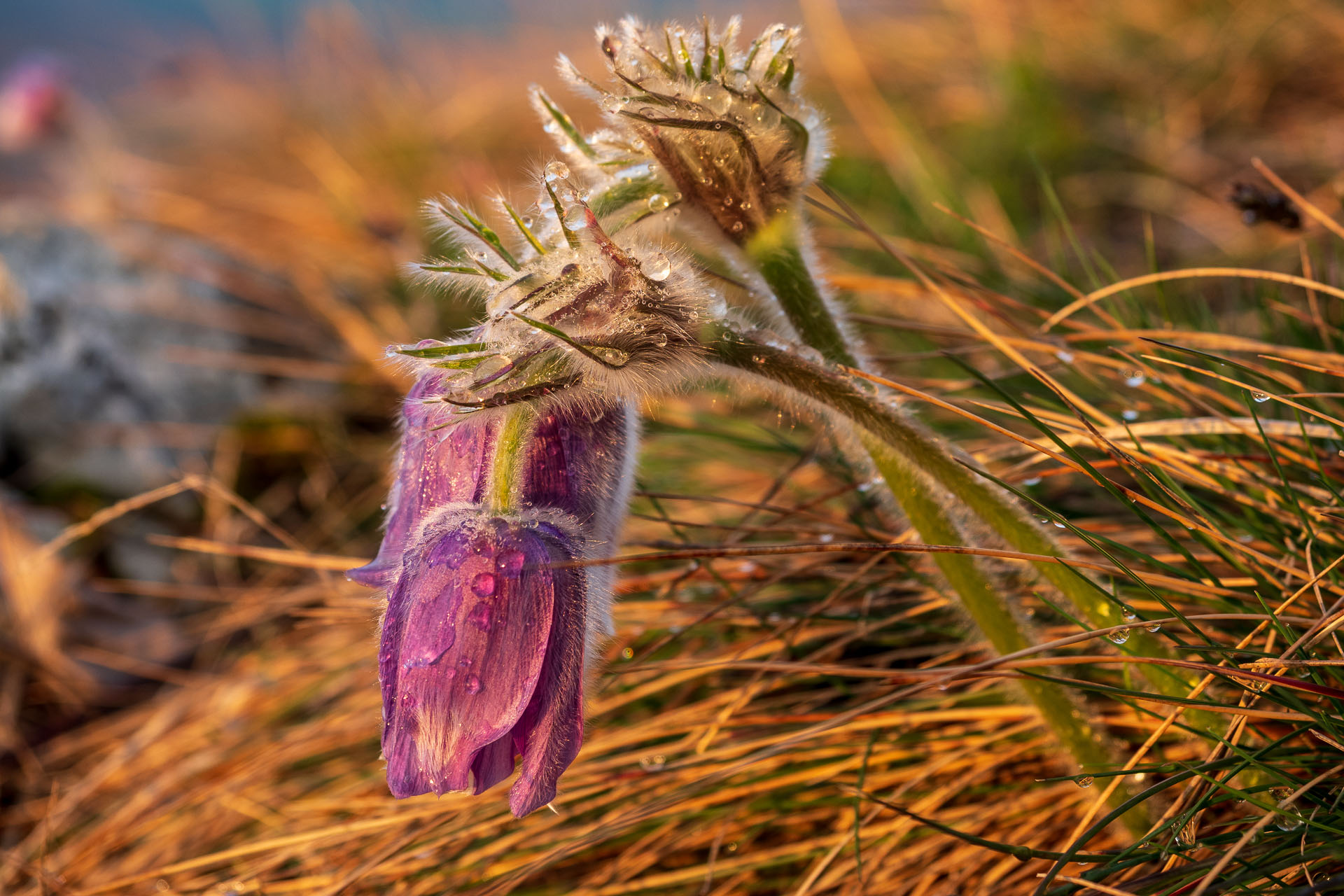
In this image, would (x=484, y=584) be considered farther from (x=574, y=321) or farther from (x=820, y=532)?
(x=820, y=532)

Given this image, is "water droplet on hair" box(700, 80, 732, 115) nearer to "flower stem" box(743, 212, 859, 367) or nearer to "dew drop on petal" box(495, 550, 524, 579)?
"flower stem" box(743, 212, 859, 367)

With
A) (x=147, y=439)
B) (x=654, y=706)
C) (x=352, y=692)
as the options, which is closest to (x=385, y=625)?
(x=654, y=706)

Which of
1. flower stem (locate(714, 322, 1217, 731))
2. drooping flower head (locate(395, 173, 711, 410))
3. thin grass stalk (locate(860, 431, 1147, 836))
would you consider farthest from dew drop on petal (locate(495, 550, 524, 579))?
thin grass stalk (locate(860, 431, 1147, 836))

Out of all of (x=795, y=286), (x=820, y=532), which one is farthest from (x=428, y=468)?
(x=820, y=532)

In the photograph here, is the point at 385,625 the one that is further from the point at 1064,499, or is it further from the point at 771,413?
the point at 771,413

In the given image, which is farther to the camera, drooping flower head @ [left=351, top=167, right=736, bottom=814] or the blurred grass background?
the blurred grass background

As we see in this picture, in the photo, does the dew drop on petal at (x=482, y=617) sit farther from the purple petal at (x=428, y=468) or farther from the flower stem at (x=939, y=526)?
the flower stem at (x=939, y=526)

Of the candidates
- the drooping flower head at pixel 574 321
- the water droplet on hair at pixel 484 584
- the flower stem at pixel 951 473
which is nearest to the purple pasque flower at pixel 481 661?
the water droplet on hair at pixel 484 584
